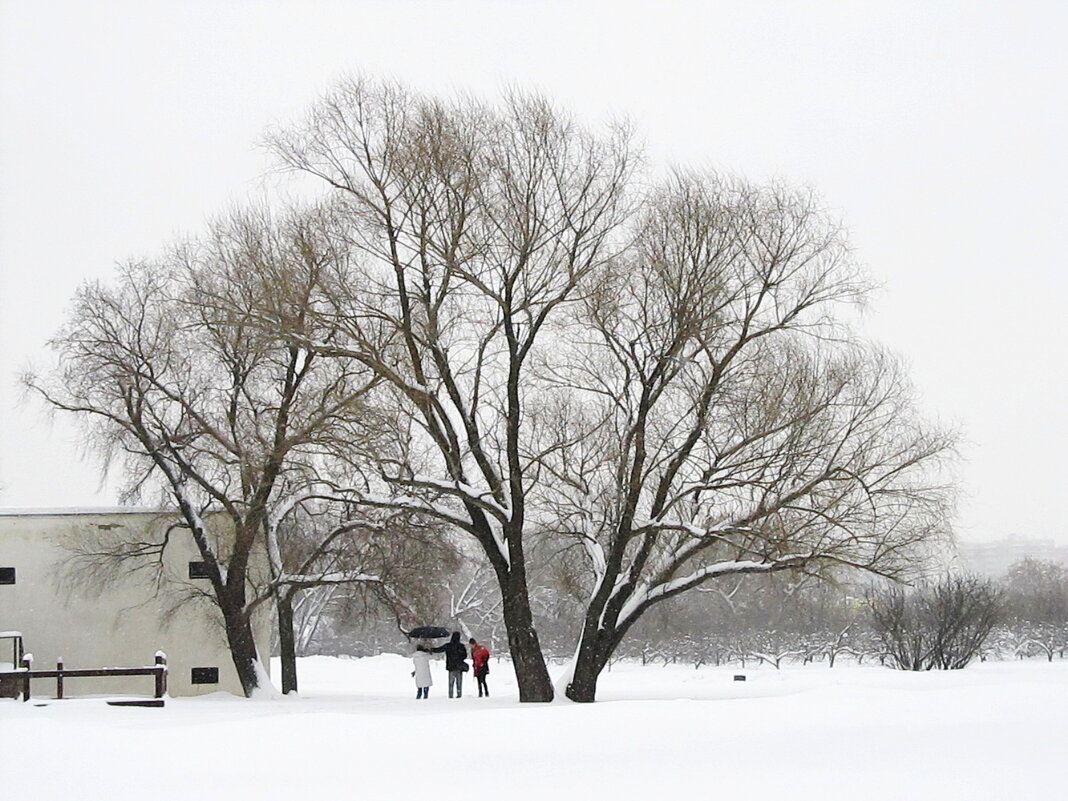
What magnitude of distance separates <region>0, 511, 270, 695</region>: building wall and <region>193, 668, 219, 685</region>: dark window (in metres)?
0.09

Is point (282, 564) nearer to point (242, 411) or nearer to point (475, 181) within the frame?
point (242, 411)

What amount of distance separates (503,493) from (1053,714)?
12439mm

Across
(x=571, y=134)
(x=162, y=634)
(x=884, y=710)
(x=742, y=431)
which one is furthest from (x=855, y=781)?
(x=162, y=634)

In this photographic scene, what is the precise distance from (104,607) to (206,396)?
5.80 metres

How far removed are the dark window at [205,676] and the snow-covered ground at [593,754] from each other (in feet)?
52.9

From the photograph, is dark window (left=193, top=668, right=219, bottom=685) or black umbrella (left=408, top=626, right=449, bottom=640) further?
dark window (left=193, top=668, right=219, bottom=685)

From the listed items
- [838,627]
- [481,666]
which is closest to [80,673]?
[481,666]

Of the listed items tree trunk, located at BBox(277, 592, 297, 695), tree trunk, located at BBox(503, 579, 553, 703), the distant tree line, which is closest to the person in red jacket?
tree trunk, located at BBox(503, 579, 553, 703)

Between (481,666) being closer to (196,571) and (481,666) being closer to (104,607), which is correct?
(196,571)

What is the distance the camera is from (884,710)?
1575cm

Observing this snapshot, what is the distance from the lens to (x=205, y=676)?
30938 mm

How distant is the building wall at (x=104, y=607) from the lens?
99.9 feet

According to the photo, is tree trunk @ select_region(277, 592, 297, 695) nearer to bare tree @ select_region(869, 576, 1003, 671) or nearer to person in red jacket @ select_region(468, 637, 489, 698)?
person in red jacket @ select_region(468, 637, 489, 698)

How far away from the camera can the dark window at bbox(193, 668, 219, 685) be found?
30828 mm
